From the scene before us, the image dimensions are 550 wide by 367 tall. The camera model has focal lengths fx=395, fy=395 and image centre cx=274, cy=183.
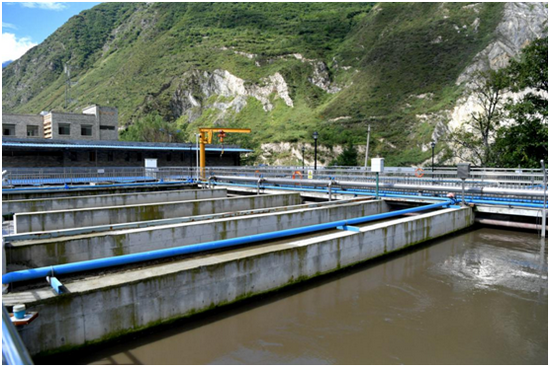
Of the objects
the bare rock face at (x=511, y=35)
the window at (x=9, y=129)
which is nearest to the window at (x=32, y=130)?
the window at (x=9, y=129)

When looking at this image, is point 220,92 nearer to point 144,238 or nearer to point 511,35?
point 511,35

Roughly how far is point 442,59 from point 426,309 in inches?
3427

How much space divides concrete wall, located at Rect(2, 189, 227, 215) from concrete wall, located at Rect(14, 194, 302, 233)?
167 inches

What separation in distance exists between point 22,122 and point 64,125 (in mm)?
5177

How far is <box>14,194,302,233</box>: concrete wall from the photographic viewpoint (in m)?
14.8

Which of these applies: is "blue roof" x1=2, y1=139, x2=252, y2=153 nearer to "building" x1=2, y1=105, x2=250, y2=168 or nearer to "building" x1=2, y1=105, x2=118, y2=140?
"building" x1=2, y1=105, x2=250, y2=168

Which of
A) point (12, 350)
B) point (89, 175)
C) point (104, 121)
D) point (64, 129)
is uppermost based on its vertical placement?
point (104, 121)

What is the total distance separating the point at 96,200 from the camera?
68.3ft

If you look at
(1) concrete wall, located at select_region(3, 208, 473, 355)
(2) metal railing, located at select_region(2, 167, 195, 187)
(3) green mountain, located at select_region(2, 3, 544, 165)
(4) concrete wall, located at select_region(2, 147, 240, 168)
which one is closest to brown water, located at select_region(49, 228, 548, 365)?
(1) concrete wall, located at select_region(3, 208, 473, 355)

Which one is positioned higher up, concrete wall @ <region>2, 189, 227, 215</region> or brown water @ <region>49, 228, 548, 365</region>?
concrete wall @ <region>2, 189, 227, 215</region>

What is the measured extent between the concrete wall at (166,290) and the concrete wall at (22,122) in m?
51.0

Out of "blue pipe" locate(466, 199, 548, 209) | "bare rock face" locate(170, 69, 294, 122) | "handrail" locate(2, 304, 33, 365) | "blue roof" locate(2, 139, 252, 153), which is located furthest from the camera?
"bare rock face" locate(170, 69, 294, 122)

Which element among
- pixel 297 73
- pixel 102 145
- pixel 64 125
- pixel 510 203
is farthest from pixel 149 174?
pixel 297 73

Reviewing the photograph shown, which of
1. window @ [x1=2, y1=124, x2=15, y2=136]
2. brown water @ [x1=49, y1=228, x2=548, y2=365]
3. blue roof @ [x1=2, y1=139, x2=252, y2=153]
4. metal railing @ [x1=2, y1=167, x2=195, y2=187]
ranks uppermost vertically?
window @ [x1=2, y1=124, x2=15, y2=136]
